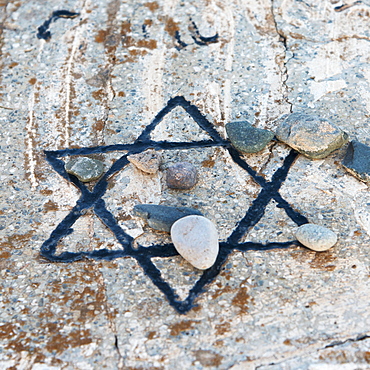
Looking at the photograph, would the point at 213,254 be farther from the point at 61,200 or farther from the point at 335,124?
the point at 335,124

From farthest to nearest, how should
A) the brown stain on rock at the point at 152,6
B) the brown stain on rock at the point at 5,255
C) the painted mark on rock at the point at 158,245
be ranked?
the brown stain on rock at the point at 152,6 < the brown stain on rock at the point at 5,255 < the painted mark on rock at the point at 158,245

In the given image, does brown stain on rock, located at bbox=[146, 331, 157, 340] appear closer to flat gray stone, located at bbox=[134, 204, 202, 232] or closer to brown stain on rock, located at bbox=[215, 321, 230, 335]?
brown stain on rock, located at bbox=[215, 321, 230, 335]

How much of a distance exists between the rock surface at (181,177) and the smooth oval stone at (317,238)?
72 cm

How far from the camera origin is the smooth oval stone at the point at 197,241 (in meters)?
2.38

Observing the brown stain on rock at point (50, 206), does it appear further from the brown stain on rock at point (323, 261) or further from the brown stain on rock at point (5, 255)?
the brown stain on rock at point (323, 261)

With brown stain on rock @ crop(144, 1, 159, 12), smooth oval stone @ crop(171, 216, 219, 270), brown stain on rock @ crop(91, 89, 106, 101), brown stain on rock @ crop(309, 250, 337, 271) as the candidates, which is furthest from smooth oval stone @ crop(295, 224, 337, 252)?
brown stain on rock @ crop(144, 1, 159, 12)

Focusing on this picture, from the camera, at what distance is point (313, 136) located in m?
2.90

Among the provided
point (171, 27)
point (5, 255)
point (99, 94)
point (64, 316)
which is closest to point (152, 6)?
point (171, 27)

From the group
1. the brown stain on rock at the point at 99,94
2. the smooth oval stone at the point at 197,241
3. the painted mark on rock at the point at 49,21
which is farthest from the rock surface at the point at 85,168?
the painted mark on rock at the point at 49,21

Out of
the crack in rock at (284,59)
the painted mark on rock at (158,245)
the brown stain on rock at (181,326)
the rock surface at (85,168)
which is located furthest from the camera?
the crack in rock at (284,59)

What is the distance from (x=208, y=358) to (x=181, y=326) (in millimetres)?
205

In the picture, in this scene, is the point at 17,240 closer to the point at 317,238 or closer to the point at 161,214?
the point at 161,214

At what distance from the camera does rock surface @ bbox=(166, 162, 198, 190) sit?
277 cm

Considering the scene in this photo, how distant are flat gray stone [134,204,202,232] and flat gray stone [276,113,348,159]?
0.84 m
